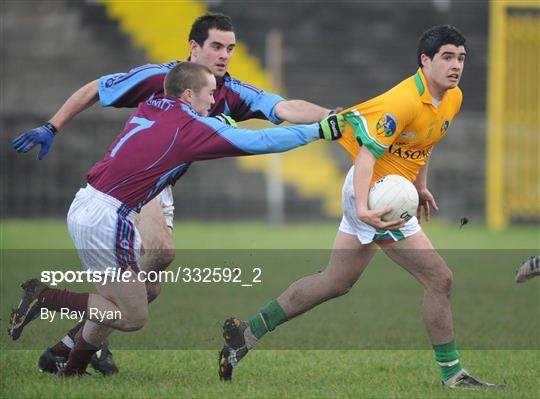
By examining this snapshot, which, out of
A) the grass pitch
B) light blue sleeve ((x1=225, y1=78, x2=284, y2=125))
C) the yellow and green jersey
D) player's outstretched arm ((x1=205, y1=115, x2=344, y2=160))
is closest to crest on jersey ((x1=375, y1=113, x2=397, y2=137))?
the yellow and green jersey

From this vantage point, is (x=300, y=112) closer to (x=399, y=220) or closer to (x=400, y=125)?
(x=400, y=125)

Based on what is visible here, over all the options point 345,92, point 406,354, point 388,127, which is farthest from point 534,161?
point 388,127

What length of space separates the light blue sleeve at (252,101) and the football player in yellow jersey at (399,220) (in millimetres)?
768

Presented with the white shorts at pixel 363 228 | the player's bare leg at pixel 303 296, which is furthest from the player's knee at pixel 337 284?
the white shorts at pixel 363 228

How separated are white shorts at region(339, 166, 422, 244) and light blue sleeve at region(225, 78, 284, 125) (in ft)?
2.82

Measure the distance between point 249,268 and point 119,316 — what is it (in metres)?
6.29

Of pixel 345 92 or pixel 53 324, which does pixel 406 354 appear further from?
pixel 345 92

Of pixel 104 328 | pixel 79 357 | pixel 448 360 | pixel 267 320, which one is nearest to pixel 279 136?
pixel 267 320

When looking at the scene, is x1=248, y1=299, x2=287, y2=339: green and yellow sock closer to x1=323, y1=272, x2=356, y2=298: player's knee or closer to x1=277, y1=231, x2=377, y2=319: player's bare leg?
x1=277, y1=231, x2=377, y2=319: player's bare leg

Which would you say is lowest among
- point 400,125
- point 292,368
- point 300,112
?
point 292,368

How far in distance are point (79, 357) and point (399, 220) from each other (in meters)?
1.97

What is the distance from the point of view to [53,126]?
6.51 metres

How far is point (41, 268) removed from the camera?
11203mm

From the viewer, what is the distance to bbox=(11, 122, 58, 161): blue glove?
625cm
